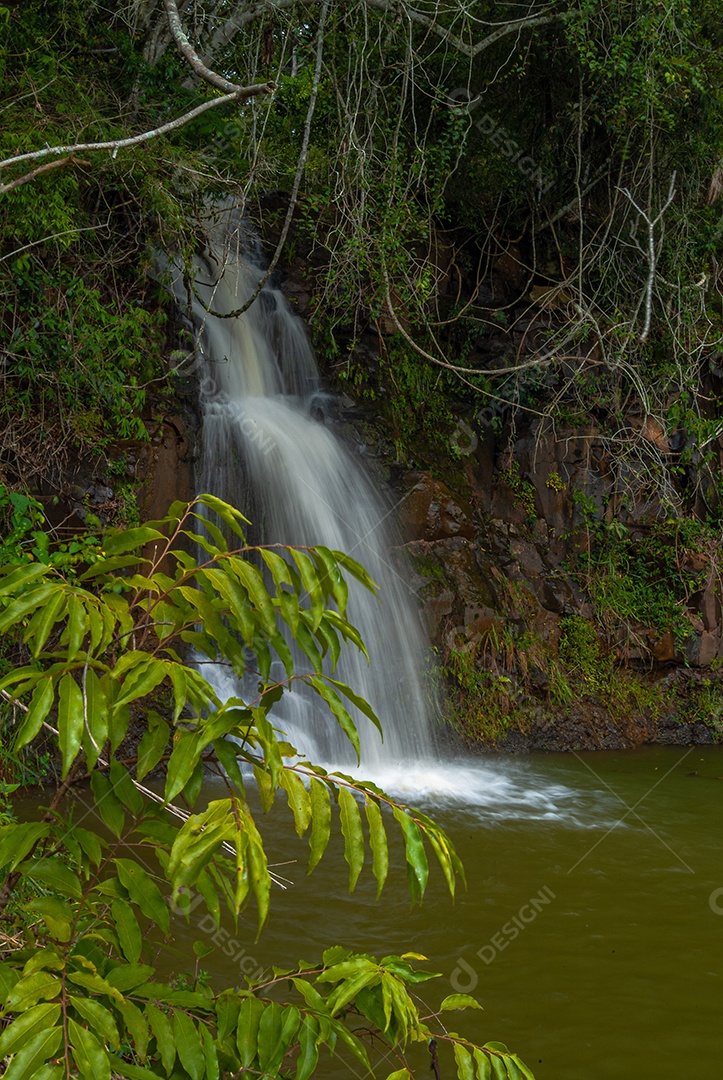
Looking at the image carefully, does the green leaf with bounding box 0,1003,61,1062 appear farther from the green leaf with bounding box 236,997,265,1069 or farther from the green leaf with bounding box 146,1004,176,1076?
the green leaf with bounding box 236,997,265,1069

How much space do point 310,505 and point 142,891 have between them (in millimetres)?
6417

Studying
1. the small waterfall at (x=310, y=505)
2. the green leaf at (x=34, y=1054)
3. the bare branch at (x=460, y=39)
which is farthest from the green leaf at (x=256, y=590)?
the bare branch at (x=460, y=39)

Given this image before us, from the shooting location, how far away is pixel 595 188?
31.6 ft

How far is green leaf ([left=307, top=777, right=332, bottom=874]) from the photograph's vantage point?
130cm

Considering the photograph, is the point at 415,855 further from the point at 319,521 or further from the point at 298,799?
the point at 319,521

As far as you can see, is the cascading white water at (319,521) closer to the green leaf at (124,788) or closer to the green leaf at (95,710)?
the green leaf at (124,788)

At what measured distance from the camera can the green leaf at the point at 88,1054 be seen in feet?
3.95

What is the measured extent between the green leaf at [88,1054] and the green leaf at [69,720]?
0.35m

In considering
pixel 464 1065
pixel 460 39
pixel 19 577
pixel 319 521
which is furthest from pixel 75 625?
pixel 460 39

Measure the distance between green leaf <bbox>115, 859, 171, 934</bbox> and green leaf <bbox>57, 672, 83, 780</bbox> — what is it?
10.2 inches

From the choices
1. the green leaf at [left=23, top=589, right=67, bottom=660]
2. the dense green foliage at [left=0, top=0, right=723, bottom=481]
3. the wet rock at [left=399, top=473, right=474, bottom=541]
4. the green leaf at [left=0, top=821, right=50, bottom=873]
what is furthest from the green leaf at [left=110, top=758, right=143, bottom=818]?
the wet rock at [left=399, top=473, right=474, bottom=541]

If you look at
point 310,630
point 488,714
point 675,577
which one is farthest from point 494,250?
point 310,630

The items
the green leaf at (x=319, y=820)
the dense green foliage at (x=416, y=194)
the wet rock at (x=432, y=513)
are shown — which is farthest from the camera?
the wet rock at (x=432, y=513)

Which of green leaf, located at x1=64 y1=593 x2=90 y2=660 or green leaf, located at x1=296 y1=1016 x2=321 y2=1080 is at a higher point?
green leaf, located at x1=64 y1=593 x2=90 y2=660
